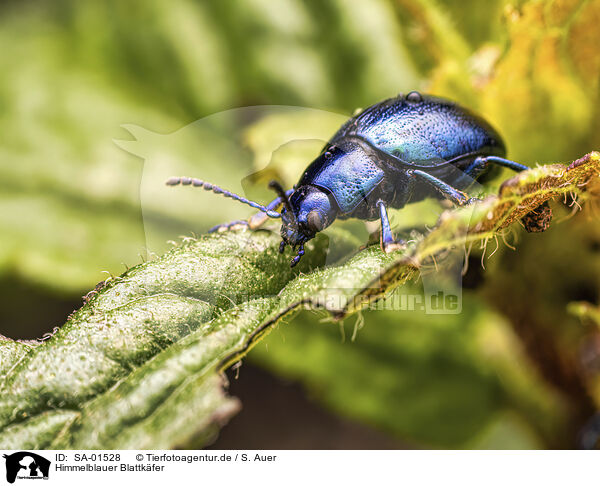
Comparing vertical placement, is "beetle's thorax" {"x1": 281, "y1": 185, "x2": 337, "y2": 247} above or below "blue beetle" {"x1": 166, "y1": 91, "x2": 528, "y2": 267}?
below

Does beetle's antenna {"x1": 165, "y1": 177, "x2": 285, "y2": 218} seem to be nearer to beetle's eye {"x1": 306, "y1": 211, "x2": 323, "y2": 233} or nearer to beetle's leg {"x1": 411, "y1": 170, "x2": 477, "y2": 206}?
beetle's eye {"x1": 306, "y1": 211, "x2": 323, "y2": 233}

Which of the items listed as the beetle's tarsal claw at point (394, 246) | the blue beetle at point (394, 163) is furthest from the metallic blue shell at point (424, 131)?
the beetle's tarsal claw at point (394, 246)

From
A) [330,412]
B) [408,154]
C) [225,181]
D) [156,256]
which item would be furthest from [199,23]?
[330,412]

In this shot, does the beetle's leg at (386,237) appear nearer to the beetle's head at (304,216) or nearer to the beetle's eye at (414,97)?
the beetle's head at (304,216)
